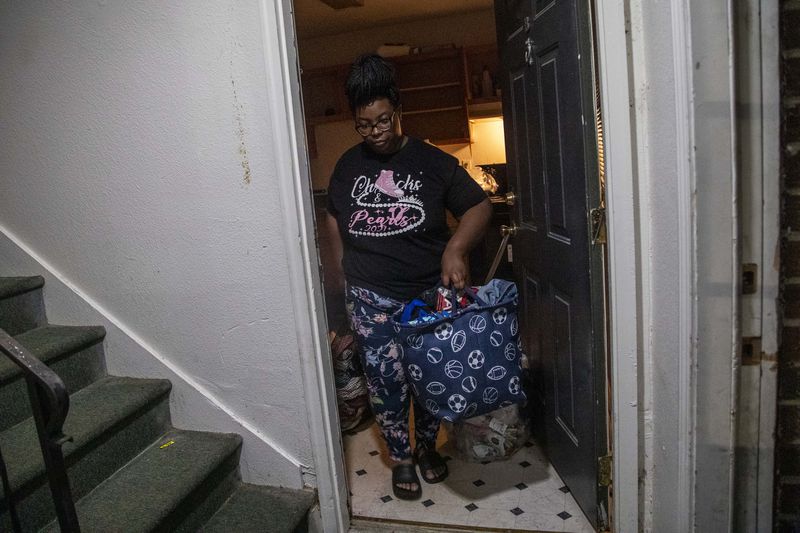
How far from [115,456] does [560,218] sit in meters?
1.71

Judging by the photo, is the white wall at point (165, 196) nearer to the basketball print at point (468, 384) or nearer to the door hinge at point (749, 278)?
the basketball print at point (468, 384)

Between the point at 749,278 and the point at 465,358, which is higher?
the point at 749,278

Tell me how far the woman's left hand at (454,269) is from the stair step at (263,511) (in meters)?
0.91

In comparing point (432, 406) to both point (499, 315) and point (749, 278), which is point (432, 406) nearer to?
point (499, 315)

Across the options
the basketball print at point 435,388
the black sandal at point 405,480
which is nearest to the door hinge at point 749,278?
the basketball print at point 435,388

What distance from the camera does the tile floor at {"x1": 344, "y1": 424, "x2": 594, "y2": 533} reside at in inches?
84.2

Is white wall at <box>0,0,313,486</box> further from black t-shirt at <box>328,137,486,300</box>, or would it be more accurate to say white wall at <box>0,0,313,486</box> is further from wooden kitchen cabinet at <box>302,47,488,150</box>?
wooden kitchen cabinet at <box>302,47,488,150</box>

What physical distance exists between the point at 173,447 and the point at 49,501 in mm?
465

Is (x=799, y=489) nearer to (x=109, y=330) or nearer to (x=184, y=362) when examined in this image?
(x=184, y=362)

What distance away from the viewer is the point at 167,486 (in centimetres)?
190

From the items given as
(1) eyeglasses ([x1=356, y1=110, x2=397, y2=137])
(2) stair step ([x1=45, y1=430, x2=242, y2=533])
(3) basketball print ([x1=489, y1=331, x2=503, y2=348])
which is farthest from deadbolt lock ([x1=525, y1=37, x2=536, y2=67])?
(2) stair step ([x1=45, y1=430, x2=242, y2=533])

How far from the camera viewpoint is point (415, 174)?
7.23ft

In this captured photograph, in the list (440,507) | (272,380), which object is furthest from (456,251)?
(440,507)

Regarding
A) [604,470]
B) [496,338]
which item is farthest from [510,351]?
[604,470]
